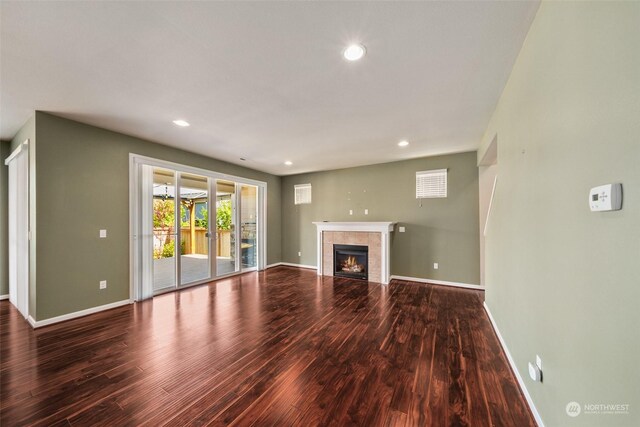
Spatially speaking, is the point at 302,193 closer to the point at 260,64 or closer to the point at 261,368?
Answer: the point at 260,64

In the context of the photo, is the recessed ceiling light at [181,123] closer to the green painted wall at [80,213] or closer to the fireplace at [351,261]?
the green painted wall at [80,213]

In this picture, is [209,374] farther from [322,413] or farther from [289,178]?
[289,178]

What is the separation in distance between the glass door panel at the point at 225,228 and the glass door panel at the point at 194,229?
0.86 feet

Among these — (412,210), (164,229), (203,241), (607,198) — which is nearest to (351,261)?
(412,210)

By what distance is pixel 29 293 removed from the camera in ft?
9.72

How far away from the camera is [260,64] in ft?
6.49

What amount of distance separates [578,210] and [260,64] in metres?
2.30

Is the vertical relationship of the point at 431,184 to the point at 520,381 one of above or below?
above

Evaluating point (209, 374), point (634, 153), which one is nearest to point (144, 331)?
point (209, 374)

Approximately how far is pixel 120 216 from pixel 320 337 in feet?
11.6

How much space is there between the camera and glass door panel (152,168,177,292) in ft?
13.7

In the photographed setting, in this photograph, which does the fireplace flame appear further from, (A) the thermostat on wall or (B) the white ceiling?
(A) the thermostat on wall

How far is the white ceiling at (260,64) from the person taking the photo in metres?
1.49

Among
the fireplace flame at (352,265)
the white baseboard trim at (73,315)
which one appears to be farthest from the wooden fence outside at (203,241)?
the fireplace flame at (352,265)
